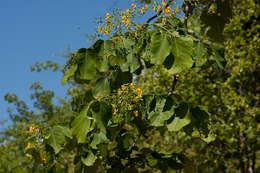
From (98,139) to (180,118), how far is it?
0.47 meters

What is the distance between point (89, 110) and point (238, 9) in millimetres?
4991

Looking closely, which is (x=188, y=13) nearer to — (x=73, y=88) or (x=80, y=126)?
(x=80, y=126)

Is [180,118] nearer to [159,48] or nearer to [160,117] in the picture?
[160,117]

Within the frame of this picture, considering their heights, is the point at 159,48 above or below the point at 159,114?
above

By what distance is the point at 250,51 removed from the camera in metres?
5.54

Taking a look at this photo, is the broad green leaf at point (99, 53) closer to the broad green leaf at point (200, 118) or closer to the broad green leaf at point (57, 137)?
the broad green leaf at point (57, 137)

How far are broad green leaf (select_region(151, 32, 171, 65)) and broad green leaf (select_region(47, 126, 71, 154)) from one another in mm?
758

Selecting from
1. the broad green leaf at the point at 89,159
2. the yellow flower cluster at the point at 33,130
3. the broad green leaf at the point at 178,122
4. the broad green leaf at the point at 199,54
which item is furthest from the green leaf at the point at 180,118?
the yellow flower cluster at the point at 33,130

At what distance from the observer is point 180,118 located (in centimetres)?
178

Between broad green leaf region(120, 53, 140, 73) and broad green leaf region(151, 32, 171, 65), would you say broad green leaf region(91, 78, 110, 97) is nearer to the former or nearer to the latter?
broad green leaf region(120, 53, 140, 73)

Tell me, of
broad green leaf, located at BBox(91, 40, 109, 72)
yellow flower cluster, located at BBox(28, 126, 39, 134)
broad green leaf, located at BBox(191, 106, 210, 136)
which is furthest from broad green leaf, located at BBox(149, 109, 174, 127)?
yellow flower cluster, located at BBox(28, 126, 39, 134)

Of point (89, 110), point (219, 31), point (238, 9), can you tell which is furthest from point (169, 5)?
point (238, 9)

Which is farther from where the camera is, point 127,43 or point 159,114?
point 127,43

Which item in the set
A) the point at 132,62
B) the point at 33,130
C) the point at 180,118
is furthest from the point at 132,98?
the point at 33,130
